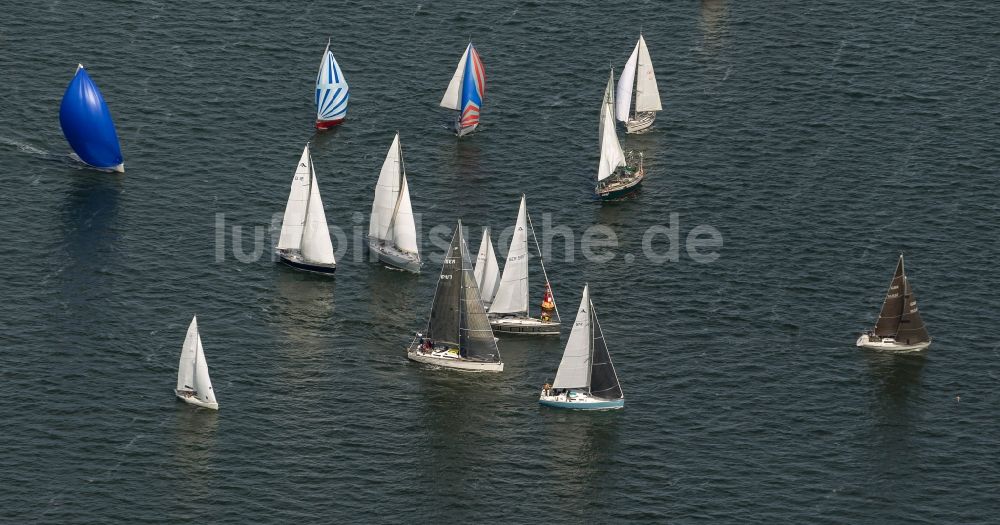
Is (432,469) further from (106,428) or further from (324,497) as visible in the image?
(106,428)

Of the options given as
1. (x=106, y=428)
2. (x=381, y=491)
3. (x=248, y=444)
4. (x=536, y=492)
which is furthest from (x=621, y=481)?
(x=106, y=428)

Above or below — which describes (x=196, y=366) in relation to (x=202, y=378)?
above

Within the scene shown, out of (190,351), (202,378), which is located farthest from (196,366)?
(190,351)

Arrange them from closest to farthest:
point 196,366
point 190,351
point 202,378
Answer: point 202,378 < point 196,366 < point 190,351

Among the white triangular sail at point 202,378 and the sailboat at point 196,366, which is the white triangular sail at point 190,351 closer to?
the sailboat at point 196,366

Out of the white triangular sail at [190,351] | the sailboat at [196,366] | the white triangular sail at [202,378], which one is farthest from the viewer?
the white triangular sail at [190,351]

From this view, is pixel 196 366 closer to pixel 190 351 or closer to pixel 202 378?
pixel 202 378

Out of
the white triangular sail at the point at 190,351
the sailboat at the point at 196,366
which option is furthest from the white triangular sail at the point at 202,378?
the white triangular sail at the point at 190,351

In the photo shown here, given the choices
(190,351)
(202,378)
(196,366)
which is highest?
(190,351)
